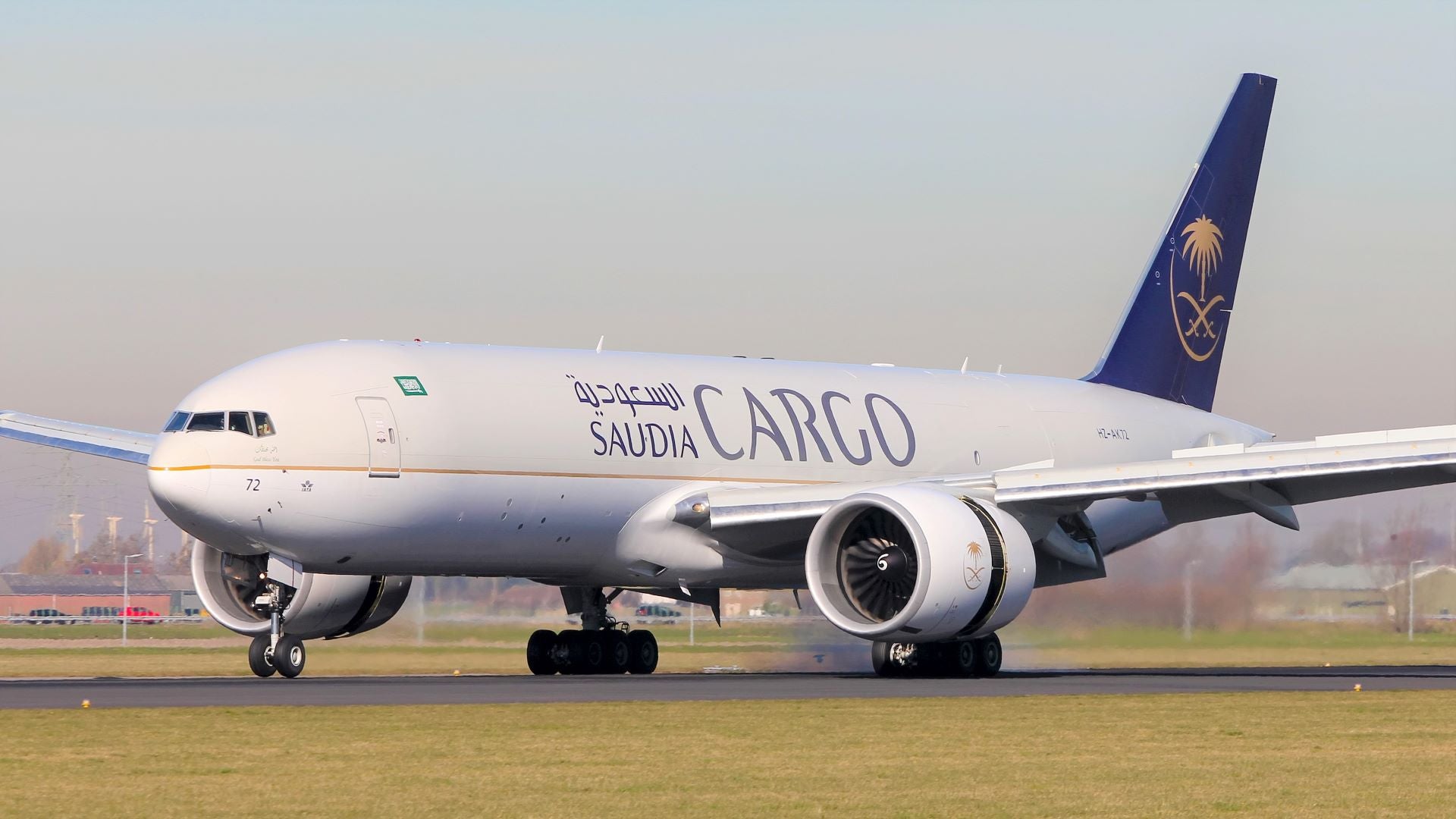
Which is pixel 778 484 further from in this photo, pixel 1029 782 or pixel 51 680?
pixel 1029 782

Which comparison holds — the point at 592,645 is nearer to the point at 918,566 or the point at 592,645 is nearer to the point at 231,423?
the point at 918,566

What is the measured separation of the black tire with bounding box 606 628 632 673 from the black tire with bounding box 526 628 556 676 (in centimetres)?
81

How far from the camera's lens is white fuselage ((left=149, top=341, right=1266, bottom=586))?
78.8 ft

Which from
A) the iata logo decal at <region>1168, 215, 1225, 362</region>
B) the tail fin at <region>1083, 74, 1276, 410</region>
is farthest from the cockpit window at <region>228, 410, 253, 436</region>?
the iata logo decal at <region>1168, 215, 1225, 362</region>

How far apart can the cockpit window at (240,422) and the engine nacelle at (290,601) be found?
2460 mm

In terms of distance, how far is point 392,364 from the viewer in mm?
25562

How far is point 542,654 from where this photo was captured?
29500 millimetres

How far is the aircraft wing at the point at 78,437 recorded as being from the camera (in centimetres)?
2888

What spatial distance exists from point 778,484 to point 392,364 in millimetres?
6461

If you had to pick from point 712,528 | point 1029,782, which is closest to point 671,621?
point 712,528

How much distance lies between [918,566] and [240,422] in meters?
8.36

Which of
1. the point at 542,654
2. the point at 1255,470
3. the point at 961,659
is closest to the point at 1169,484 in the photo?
the point at 1255,470

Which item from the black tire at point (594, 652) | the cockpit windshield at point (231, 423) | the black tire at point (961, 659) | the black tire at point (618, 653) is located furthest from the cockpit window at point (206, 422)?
the black tire at point (961, 659)

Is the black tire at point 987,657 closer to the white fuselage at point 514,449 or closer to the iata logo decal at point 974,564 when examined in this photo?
the iata logo decal at point 974,564
